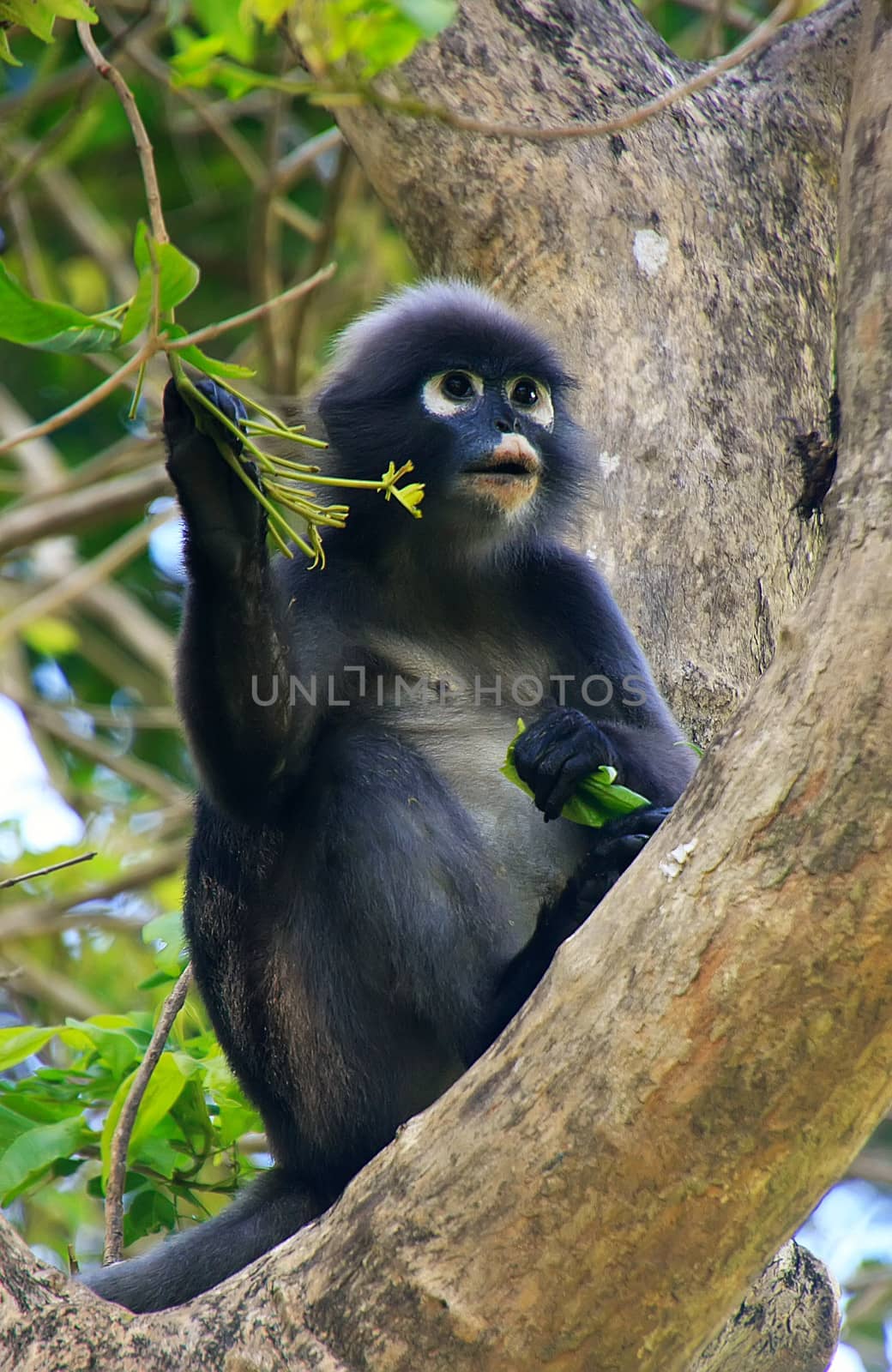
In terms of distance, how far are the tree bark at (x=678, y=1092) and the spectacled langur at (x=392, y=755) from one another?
34.8 inches

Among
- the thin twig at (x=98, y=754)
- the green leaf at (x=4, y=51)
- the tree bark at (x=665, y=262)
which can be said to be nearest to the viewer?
the green leaf at (x=4, y=51)

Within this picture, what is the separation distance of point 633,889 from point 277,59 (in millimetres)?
5858

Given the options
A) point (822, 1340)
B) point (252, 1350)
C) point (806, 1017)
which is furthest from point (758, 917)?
point (822, 1340)

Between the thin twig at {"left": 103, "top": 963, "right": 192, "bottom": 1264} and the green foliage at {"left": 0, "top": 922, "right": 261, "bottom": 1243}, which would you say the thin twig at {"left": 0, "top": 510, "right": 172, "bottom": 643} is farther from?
the thin twig at {"left": 103, "top": 963, "right": 192, "bottom": 1264}

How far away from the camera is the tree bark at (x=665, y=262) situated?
4215 millimetres

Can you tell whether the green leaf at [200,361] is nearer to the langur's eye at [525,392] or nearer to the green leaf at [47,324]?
the green leaf at [47,324]

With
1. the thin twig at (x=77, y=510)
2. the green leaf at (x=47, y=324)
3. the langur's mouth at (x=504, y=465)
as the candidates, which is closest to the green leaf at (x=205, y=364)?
the green leaf at (x=47, y=324)

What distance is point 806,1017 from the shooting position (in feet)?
7.20

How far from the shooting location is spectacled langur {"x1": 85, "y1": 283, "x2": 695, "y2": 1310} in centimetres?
333

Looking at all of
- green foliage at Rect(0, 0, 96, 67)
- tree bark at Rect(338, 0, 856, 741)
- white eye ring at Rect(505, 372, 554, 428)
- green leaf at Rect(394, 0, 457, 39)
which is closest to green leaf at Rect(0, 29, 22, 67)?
green foliage at Rect(0, 0, 96, 67)

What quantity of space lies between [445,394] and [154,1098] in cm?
195

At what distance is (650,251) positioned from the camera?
448 cm

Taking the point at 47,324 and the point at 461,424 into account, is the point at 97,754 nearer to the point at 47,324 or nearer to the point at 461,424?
the point at 461,424

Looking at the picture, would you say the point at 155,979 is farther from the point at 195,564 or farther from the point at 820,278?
the point at 820,278
